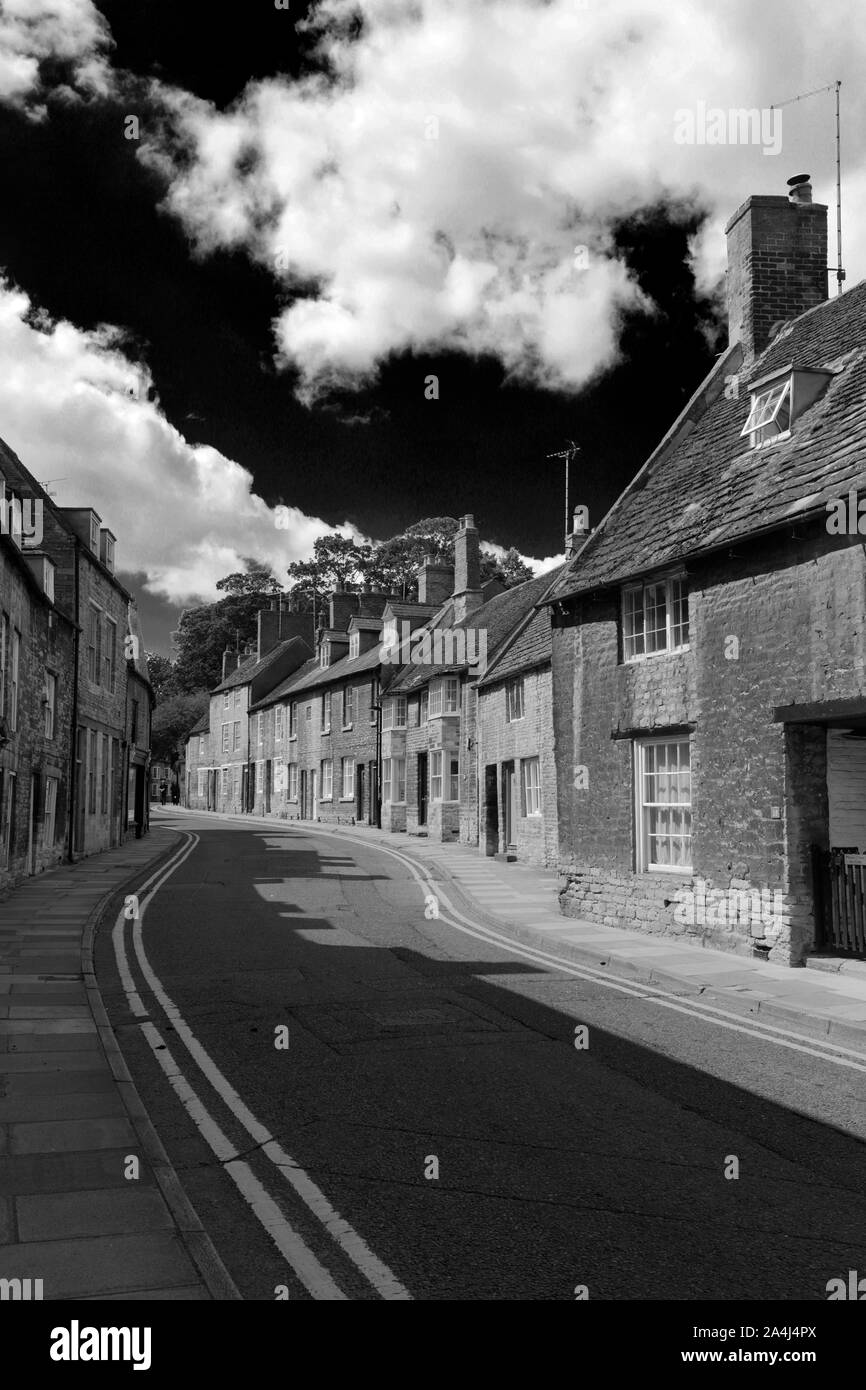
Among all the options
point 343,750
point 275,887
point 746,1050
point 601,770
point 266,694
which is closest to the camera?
point 746,1050

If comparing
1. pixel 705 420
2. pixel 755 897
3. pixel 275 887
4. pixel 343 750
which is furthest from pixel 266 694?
pixel 755 897

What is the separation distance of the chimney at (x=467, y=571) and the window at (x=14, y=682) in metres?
20.8

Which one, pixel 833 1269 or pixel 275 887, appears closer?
pixel 833 1269

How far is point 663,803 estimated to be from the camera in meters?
15.2

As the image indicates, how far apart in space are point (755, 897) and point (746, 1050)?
4490mm

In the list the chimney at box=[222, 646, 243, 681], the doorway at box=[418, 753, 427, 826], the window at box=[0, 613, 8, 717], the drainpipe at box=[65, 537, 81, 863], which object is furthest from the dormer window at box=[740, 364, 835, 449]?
the chimney at box=[222, 646, 243, 681]

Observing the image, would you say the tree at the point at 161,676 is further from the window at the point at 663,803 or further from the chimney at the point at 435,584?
the window at the point at 663,803

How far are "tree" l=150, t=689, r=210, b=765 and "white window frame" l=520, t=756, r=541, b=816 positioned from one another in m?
63.7

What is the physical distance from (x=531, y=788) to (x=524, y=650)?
4.05m

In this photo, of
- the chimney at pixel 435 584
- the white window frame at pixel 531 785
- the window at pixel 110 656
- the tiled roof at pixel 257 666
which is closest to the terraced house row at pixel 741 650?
the white window frame at pixel 531 785

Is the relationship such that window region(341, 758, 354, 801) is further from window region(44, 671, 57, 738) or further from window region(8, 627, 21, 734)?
window region(8, 627, 21, 734)

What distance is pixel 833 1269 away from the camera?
4.63m

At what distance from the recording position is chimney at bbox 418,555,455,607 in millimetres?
45969

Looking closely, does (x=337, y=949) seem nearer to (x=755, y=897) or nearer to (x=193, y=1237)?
(x=755, y=897)
